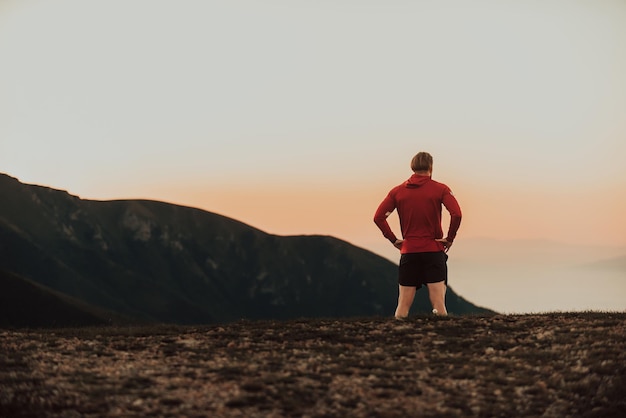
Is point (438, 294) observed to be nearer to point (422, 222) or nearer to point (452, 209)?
point (422, 222)

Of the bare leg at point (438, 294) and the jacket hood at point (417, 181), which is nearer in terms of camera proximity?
the jacket hood at point (417, 181)

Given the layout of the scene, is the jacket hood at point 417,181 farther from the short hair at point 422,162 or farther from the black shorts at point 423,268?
the black shorts at point 423,268

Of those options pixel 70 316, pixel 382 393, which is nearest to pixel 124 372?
pixel 382 393

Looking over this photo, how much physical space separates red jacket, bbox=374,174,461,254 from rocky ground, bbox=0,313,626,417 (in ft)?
A: 6.20

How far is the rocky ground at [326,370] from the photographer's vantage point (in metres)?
13.8

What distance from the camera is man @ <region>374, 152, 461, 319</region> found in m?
19.9

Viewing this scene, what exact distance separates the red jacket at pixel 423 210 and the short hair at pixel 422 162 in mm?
201

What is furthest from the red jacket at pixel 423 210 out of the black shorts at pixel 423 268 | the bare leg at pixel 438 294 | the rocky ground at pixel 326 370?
the rocky ground at pixel 326 370

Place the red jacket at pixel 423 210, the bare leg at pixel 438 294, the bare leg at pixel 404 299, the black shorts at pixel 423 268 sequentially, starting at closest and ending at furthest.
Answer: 1. the red jacket at pixel 423 210
2. the black shorts at pixel 423 268
3. the bare leg at pixel 438 294
4. the bare leg at pixel 404 299

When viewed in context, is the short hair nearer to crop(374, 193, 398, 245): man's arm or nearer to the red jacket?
the red jacket

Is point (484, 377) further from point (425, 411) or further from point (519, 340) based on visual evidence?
point (519, 340)

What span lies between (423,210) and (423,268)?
144cm

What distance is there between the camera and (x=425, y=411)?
13508mm

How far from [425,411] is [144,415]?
14.8 ft
